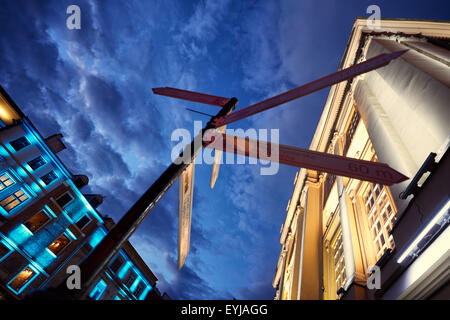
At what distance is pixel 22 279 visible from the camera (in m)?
17.0

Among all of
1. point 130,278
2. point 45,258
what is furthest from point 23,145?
point 130,278

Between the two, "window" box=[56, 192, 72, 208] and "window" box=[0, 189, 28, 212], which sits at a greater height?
"window" box=[56, 192, 72, 208]

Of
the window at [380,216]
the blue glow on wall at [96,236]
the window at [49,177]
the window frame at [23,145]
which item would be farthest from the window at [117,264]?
the window at [380,216]

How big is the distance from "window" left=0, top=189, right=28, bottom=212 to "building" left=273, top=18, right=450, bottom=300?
2233 cm

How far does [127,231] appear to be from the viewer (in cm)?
310

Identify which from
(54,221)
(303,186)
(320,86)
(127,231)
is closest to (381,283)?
(320,86)

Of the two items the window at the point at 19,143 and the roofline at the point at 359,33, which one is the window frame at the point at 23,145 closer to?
Answer: the window at the point at 19,143

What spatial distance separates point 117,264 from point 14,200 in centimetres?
1221

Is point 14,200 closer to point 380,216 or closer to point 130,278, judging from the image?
point 130,278

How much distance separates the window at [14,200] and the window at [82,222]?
17.5ft

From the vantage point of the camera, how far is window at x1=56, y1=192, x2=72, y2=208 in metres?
20.6

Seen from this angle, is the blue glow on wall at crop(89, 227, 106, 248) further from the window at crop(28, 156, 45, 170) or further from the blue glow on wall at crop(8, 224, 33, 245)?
A: the window at crop(28, 156, 45, 170)

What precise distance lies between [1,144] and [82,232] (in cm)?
1060

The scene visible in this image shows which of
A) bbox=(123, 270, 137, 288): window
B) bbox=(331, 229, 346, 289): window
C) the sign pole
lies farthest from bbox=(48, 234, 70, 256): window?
bbox=(331, 229, 346, 289): window
